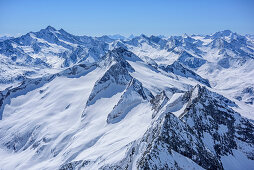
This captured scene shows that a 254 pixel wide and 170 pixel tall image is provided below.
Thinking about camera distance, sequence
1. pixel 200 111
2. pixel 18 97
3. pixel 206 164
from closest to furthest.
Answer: pixel 206 164 → pixel 200 111 → pixel 18 97

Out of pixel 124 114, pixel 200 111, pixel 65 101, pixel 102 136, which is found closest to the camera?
pixel 200 111

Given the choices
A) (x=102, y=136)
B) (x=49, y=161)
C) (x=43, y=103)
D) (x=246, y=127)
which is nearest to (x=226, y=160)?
(x=246, y=127)

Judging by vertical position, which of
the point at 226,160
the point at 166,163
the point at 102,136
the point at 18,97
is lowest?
the point at 18,97

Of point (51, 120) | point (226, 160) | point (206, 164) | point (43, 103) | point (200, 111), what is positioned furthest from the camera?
point (43, 103)

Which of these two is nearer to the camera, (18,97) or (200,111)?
(200,111)

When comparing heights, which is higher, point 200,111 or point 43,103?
point 200,111

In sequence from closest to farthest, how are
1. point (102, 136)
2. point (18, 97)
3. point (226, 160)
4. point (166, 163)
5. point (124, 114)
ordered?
point (166, 163), point (226, 160), point (102, 136), point (124, 114), point (18, 97)

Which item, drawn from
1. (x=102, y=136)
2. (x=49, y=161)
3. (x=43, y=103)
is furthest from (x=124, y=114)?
(x=43, y=103)

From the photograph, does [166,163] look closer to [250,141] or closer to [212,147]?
[212,147]

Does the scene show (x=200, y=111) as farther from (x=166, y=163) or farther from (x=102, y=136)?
(x=102, y=136)
